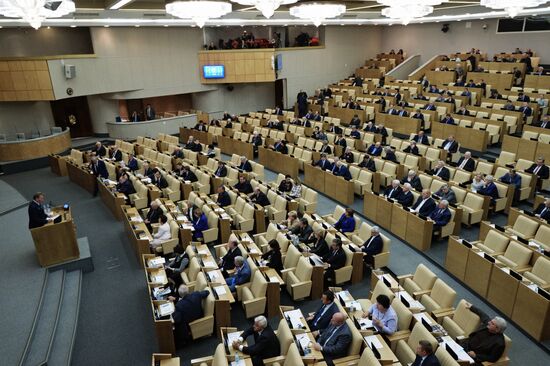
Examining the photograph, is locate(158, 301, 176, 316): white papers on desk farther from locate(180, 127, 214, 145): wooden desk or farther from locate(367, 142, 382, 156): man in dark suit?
locate(180, 127, 214, 145): wooden desk

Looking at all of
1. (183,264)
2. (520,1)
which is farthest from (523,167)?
(183,264)

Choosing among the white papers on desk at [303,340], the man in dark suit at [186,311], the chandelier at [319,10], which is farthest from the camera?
the chandelier at [319,10]

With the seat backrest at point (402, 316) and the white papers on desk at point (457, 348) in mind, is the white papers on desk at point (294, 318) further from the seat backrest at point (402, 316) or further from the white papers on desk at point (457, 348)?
the white papers on desk at point (457, 348)

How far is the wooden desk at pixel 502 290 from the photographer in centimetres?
599

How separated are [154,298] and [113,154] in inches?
379

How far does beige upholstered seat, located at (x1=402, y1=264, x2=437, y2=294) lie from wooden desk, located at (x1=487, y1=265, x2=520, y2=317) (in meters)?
1.02

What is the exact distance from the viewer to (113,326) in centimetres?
651

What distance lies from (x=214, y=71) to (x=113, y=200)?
11201 mm

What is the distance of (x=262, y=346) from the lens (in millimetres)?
5012

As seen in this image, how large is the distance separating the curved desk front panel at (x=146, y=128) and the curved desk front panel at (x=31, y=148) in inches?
92.6

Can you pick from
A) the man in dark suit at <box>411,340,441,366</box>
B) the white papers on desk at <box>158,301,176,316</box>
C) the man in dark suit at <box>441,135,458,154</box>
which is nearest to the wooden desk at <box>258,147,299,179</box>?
the man in dark suit at <box>441,135,458,154</box>

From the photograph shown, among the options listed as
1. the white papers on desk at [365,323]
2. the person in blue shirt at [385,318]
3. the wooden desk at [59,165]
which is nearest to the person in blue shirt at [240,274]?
the white papers on desk at [365,323]

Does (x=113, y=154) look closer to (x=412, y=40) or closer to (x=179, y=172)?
(x=179, y=172)

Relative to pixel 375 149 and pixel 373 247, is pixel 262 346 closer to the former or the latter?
pixel 373 247
